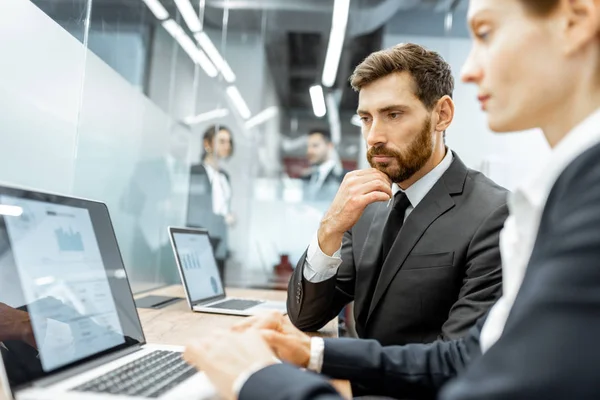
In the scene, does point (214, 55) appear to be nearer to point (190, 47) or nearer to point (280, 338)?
point (190, 47)

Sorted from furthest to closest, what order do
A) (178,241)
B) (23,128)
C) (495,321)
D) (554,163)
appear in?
(178,241) → (23,128) → (495,321) → (554,163)

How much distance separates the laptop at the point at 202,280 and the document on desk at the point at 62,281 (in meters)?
0.78

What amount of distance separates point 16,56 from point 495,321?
1.29 meters

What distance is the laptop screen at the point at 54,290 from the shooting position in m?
0.82

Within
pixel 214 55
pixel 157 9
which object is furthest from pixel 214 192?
pixel 157 9

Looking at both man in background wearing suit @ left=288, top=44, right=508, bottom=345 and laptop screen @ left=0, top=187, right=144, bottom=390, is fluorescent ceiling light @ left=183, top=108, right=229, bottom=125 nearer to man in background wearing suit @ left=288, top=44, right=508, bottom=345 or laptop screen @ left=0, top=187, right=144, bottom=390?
man in background wearing suit @ left=288, top=44, right=508, bottom=345

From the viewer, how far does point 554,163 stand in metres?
0.60

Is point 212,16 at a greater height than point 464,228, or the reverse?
point 212,16

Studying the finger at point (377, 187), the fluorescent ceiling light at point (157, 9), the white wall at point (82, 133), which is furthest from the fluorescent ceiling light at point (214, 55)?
the finger at point (377, 187)

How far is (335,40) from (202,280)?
4.20m

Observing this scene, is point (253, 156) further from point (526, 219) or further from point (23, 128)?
point (526, 219)

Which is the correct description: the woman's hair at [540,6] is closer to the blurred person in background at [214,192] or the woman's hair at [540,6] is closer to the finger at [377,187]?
the finger at [377,187]

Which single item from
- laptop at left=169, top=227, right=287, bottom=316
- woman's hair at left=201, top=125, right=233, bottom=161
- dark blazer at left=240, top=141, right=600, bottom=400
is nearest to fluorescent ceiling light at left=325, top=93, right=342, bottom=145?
woman's hair at left=201, top=125, right=233, bottom=161

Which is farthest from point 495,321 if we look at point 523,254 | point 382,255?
point 382,255
